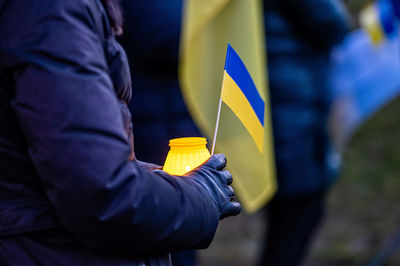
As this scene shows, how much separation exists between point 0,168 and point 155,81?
1273mm

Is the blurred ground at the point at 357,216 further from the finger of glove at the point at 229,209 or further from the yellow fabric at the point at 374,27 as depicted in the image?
the finger of glove at the point at 229,209

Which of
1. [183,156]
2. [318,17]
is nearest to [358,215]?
[318,17]

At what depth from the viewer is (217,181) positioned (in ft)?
2.78

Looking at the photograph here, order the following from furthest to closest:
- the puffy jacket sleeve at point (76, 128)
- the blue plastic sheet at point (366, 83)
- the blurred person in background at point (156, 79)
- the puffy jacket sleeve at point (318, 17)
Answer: the blue plastic sheet at point (366, 83) → the puffy jacket sleeve at point (318, 17) → the blurred person in background at point (156, 79) → the puffy jacket sleeve at point (76, 128)

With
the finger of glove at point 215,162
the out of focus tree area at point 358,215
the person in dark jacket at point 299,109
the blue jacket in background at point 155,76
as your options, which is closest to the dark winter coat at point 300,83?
the person in dark jacket at point 299,109

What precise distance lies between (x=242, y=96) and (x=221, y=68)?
0.99 meters

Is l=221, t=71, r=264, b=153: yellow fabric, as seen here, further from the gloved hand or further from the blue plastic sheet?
the blue plastic sheet

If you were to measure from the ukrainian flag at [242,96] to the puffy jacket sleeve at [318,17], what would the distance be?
1319 millimetres

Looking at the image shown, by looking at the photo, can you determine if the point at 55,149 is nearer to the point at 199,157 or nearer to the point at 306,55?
the point at 199,157

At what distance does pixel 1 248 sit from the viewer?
0.77 meters

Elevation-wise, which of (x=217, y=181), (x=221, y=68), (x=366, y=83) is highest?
(x=217, y=181)

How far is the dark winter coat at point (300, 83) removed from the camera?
2.25 meters

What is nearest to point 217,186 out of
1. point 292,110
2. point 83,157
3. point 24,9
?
point 83,157

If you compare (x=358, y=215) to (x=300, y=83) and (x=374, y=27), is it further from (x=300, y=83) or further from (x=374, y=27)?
(x=300, y=83)
